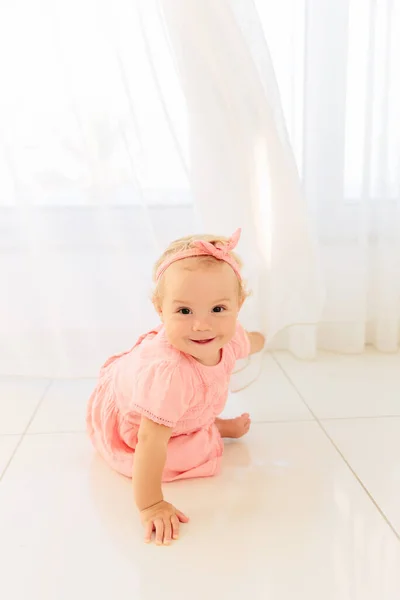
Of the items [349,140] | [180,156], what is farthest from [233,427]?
[349,140]

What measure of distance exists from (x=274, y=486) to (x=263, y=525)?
0.33 feet

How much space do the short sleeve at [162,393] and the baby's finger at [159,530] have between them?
0.12 metres

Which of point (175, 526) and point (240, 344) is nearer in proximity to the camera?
point (175, 526)

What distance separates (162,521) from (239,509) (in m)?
0.11

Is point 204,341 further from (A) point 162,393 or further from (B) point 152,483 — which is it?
(B) point 152,483

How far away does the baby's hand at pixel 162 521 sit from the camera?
79 cm

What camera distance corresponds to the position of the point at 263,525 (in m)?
0.82

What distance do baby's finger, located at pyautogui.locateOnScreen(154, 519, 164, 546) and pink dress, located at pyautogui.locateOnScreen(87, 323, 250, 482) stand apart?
122mm

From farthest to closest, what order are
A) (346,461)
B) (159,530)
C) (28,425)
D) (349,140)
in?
1. (349,140)
2. (28,425)
3. (346,461)
4. (159,530)

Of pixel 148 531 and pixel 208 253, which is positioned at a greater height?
pixel 208 253

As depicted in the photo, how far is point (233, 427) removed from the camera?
1045mm

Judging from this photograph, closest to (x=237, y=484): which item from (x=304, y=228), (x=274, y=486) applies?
(x=274, y=486)

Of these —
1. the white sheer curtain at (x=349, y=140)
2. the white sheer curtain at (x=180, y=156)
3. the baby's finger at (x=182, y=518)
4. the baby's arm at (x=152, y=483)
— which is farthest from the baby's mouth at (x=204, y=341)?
the white sheer curtain at (x=349, y=140)

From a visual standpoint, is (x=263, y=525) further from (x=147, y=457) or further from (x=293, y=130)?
(x=293, y=130)
